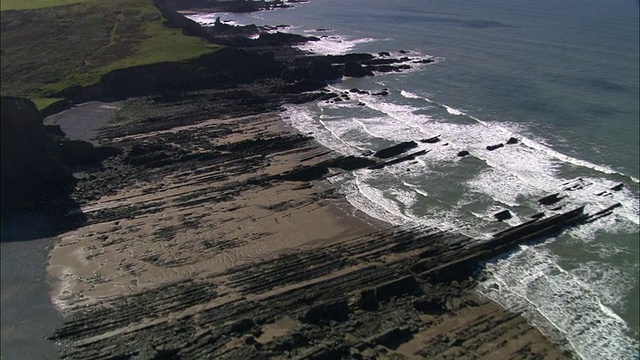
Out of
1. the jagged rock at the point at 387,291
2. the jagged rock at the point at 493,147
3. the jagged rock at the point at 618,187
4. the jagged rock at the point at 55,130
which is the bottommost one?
the jagged rock at the point at 387,291

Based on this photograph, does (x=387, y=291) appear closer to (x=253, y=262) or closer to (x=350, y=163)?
(x=253, y=262)

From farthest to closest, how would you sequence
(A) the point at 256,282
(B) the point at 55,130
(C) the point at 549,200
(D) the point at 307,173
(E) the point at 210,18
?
1. (E) the point at 210,18
2. (B) the point at 55,130
3. (D) the point at 307,173
4. (C) the point at 549,200
5. (A) the point at 256,282

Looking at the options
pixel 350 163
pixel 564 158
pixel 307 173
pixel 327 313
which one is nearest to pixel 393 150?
pixel 350 163

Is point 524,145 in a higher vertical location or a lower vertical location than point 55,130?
lower

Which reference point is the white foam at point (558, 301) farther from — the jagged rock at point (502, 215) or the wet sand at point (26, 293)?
the wet sand at point (26, 293)

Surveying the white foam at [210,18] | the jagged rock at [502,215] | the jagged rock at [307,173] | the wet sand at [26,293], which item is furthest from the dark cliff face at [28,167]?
the white foam at [210,18]

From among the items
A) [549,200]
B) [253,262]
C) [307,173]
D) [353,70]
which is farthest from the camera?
[353,70]
